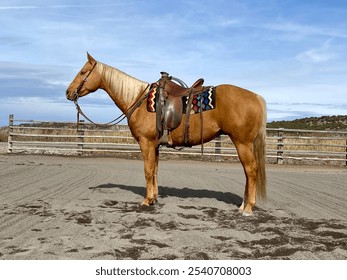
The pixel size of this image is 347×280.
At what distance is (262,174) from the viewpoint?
6410mm

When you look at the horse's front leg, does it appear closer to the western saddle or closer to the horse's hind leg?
the western saddle

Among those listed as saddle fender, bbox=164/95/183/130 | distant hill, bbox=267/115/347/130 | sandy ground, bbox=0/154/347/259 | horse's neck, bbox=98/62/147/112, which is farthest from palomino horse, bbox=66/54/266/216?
distant hill, bbox=267/115/347/130

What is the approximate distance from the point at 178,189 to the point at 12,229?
440cm

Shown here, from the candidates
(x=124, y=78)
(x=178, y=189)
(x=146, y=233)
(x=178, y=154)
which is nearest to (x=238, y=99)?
(x=124, y=78)

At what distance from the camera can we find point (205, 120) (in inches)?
247

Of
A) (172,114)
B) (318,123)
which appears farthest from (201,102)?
(318,123)

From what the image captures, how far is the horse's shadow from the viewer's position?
7.50 meters

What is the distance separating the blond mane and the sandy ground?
6.50ft

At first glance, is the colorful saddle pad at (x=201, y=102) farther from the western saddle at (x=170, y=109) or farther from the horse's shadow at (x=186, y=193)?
the horse's shadow at (x=186, y=193)

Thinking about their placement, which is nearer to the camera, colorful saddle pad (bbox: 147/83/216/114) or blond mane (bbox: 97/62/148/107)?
colorful saddle pad (bbox: 147/83/216/114)

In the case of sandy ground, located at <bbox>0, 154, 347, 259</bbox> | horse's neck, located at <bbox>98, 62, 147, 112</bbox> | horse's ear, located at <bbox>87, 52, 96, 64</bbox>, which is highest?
horse's ear, located at <bbox>87, 52, 96, 64</bbox>

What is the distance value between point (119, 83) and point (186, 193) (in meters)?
2.81

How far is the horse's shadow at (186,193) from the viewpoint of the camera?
24.6 feet

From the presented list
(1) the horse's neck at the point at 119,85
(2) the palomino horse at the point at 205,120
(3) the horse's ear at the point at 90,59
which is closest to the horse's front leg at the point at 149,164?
(2) the palomino horse at the point at 205,120
